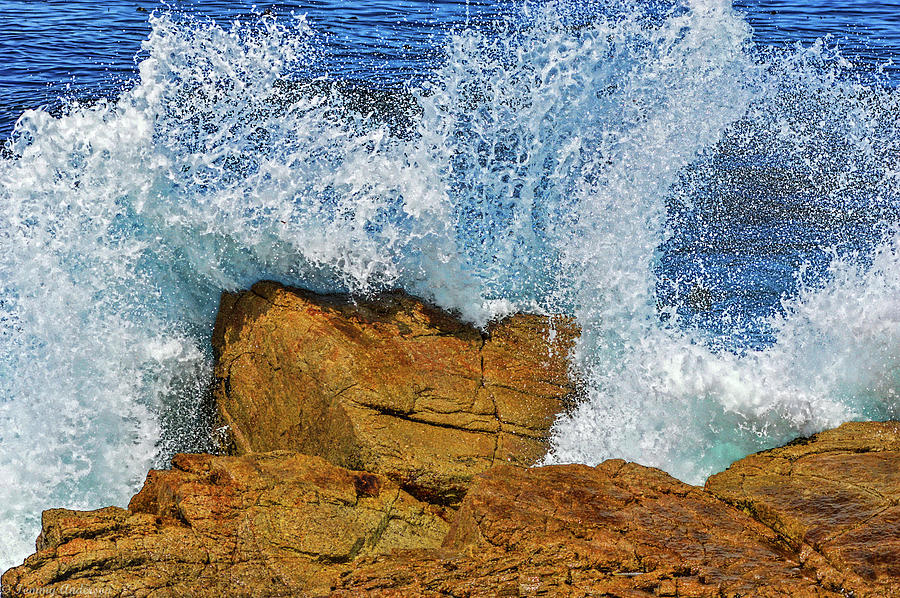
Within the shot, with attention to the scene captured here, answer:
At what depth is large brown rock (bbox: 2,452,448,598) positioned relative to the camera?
3342 millimetres

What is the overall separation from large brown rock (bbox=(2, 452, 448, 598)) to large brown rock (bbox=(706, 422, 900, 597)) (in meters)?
1.58

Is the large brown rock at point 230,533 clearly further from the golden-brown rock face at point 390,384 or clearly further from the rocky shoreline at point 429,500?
the golden-brown rock face at point 390,384

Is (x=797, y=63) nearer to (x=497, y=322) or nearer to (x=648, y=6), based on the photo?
(x=648, y=6)

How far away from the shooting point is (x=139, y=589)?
3.27 metres

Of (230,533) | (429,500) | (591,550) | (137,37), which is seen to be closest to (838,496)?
(591,550)

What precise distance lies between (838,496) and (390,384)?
2.42m

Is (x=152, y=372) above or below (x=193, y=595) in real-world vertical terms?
above

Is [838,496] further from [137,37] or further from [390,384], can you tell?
[137,37]

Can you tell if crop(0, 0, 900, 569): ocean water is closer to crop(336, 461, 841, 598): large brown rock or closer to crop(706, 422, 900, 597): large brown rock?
crop(706, 422, 900, 597): large brown rock

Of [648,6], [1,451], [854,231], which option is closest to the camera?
[1,451]

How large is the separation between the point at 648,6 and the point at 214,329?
9.65 metres

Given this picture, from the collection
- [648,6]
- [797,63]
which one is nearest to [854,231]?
[797,63]

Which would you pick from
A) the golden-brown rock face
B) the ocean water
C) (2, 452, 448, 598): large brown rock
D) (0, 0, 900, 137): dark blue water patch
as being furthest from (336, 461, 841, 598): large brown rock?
(0, 0, 900, 137): dark blue water patch

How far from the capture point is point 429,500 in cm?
435
